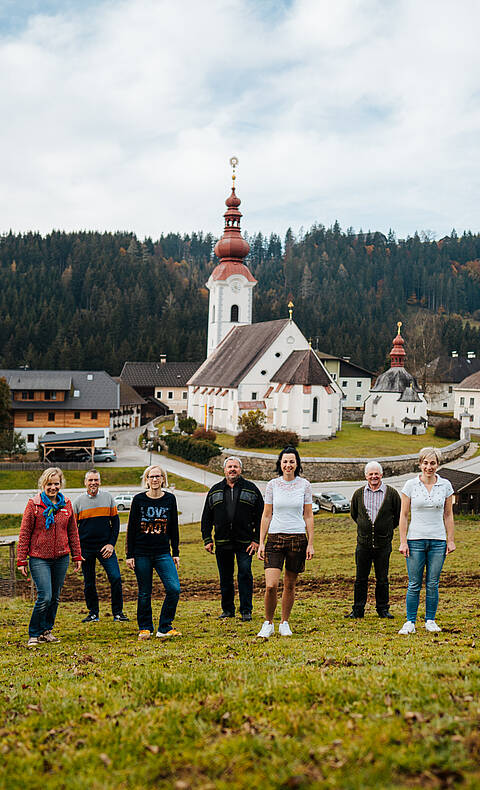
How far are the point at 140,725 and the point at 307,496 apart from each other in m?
3.57

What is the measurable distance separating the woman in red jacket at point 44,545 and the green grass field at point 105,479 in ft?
90.4

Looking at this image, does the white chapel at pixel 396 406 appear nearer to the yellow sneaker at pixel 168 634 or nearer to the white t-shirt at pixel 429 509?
the white t-shirt at pixel 429 509

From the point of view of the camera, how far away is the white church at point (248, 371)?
46281mm

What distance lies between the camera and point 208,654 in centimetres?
599

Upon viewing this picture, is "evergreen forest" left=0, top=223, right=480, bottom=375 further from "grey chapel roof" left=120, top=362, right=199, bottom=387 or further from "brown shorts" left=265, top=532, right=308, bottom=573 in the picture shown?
"brown shorts" left=265, top=532, right=308, bottom=573

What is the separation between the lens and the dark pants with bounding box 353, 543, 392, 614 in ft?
26.0

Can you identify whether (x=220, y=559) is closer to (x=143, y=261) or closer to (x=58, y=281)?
(x=58, y=281)

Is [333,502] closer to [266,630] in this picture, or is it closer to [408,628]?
[408,628]

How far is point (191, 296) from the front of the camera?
126000mm

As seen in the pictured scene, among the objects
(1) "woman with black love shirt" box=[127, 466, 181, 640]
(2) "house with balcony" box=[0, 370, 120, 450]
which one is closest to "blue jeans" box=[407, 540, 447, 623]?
(1) "woman with black love shirt" box=[127, 466, 181, 640]

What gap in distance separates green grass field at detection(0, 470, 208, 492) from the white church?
493 inches

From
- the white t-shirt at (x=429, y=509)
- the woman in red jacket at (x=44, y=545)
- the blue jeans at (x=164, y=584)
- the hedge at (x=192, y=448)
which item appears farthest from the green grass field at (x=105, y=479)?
the white t-shirt at (x=429, y=509)

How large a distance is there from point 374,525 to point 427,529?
1.07 meters

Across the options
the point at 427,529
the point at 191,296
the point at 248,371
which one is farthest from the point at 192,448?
the point at 191,296
